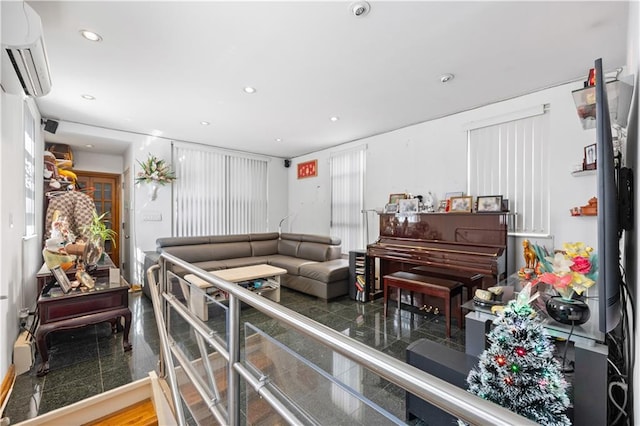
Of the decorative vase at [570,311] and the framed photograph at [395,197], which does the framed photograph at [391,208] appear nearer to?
the framed photograph at [395,197]

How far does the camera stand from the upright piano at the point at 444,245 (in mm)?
3154

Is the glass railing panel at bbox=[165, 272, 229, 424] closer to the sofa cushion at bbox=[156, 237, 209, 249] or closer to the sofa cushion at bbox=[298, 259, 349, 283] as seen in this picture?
the sofa cushion at bbox=[298, 259, 349, 283]

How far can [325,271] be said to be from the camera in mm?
4082

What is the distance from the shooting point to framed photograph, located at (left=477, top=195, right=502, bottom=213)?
340cm

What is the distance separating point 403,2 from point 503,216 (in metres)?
2.49

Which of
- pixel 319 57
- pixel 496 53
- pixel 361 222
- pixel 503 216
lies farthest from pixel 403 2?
pixel 361 222

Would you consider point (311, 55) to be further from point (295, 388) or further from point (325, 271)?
point (325, 271)

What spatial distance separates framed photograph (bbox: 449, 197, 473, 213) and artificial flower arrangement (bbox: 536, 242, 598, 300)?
230 cm

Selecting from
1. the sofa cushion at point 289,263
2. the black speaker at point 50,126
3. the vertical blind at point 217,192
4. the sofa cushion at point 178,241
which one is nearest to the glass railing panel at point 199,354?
the sofa cushion at point 289,263

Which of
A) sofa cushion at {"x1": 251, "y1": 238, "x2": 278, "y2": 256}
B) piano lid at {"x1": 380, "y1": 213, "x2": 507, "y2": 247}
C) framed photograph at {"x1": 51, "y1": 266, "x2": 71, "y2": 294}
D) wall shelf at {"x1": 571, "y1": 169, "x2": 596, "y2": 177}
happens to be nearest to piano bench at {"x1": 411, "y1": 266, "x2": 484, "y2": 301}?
piano lid at {"x1": 380, "y1": 213, "x2": 507, "y2": 247}

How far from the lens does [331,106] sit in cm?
370

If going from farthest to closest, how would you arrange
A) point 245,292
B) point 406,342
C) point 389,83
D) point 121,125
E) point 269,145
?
point 269,145 → point 121,125 → point 389,83 → point 406,342 → point 245,292

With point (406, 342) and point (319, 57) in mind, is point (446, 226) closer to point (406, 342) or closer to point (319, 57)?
point (406, 342)

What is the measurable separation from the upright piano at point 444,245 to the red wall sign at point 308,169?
2453mm
